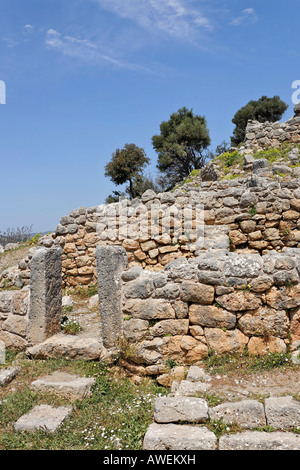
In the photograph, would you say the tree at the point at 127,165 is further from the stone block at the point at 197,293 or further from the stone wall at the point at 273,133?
the stone block at the point at 197,293

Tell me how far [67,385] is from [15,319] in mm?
2022

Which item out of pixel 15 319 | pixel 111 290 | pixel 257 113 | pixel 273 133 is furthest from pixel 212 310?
pixel 257 113

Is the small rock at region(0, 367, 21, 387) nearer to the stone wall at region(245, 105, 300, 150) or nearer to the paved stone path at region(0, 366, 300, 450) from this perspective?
the paved stone path at region(0, 366, 300, 450)

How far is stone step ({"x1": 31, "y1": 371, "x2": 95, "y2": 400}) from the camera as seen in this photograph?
4.87 m

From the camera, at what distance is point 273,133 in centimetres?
1781

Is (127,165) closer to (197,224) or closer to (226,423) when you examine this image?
(197,224)

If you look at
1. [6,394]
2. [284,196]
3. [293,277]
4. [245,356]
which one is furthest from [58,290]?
[284,196]

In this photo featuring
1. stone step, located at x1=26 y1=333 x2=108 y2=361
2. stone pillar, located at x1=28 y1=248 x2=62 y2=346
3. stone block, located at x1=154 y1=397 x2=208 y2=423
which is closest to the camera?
stone block, located at x1=154 y1=397 x2=208 y2=423

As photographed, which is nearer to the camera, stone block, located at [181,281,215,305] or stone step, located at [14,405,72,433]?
stone step, located at [14,405,72,433]

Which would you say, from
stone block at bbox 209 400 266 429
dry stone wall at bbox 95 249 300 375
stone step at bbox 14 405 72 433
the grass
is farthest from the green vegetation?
stone block at bbox 209 400 266 429

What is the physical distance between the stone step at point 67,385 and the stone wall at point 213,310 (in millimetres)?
721

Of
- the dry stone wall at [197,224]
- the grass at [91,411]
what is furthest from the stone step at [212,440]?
the dry stone wall at [197,224]

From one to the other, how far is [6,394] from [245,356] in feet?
11.3

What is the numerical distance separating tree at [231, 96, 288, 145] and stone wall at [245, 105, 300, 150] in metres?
22.9
